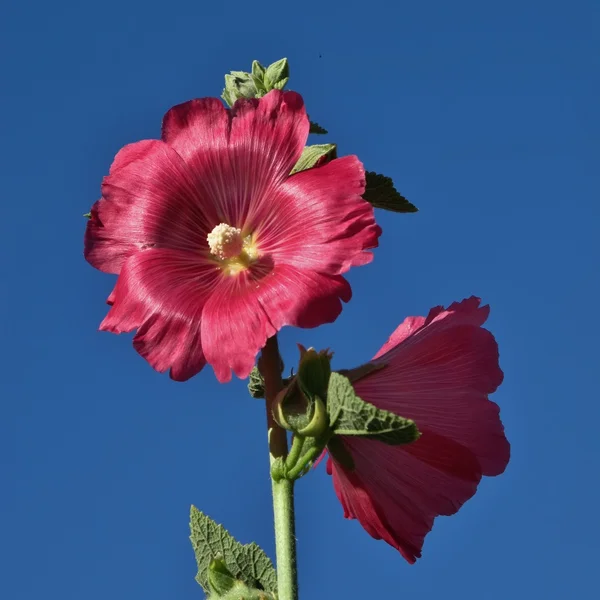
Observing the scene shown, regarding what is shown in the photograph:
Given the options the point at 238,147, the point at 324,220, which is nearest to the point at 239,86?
the point at 238,147

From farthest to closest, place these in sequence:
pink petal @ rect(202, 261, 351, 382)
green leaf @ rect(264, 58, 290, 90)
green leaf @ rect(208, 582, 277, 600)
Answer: green leaf @ rect(264, 58, 290, 90)
green leaf @ rect(208, 582, 277, 600)
pink petal @ rect(202, 261, 351, 382)

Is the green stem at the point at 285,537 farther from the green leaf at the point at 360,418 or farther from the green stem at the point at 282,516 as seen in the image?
the green leaf at the point at 360,418

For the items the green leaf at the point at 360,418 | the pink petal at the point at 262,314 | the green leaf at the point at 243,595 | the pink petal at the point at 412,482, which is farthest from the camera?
the pink petal at the point at 412,482

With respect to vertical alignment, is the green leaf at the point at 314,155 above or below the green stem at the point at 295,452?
above


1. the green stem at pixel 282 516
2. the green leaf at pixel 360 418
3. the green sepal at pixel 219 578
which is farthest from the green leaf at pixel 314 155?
the green sepal at pixel 219 578

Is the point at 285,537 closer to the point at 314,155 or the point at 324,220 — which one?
the point at 324,220

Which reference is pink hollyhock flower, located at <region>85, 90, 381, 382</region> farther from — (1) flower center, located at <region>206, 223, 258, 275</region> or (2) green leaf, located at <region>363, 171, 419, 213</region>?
(2) green leaf, located at <region>363, 171, 419, 213</region>

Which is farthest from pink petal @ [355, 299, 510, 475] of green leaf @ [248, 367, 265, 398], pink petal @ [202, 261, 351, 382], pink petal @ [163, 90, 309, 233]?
pink petal @ [163, 90, 309, 233]

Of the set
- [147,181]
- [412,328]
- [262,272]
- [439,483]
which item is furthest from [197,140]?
[439,483]
